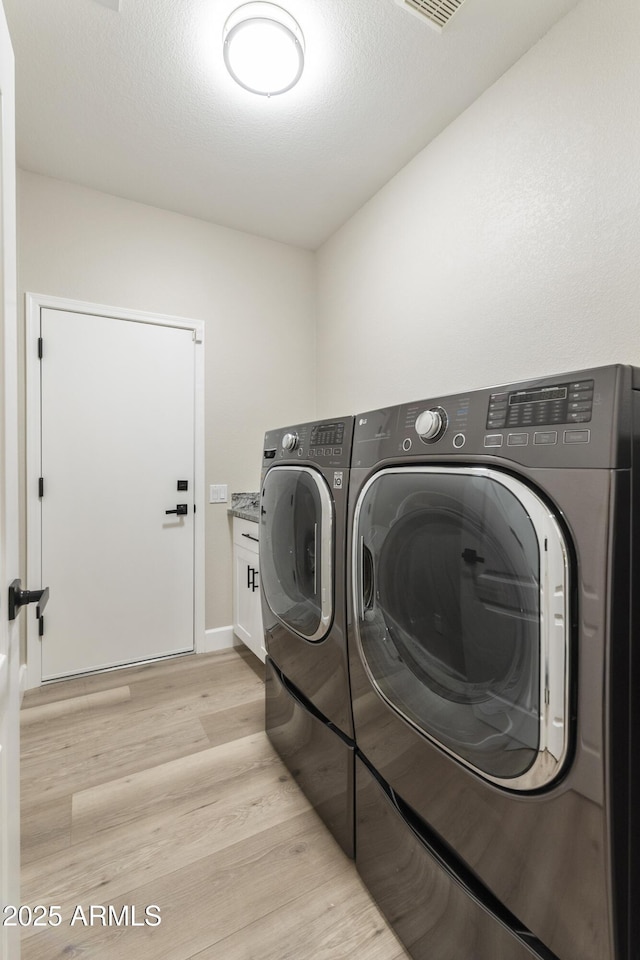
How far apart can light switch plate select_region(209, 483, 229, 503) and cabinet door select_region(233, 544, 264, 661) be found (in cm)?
32

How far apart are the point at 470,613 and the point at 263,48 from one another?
6.59ft

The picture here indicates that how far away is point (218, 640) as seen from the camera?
2799 millimetres

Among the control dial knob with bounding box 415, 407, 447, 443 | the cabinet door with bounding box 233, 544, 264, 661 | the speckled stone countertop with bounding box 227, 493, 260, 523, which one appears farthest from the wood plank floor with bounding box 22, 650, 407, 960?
the control dial knob with bounding box 415, 407, 447, 443

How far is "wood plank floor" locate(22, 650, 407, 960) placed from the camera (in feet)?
3.60

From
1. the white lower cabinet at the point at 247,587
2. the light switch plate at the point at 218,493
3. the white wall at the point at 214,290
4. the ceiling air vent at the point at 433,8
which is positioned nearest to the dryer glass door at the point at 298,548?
the white lower cabinet at the point at 247,587

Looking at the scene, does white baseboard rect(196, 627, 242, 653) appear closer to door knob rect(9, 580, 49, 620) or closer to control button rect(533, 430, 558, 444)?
door knob rect(9, 580, 49, 620)

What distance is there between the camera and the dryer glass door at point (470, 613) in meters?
0.69

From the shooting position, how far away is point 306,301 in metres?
3.13

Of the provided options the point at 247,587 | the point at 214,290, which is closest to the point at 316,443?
the point at 247,587

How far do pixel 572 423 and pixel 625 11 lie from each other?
5.15ft

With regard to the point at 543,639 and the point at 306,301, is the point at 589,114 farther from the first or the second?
the point at 306,301

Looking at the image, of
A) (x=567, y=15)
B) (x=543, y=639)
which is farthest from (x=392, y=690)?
(x=567, y=15)

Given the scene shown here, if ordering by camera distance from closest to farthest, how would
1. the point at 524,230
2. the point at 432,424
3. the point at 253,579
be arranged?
the point at 432,424, the point at 524,230, the point at 253,579

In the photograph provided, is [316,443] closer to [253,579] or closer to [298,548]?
[298,548]
